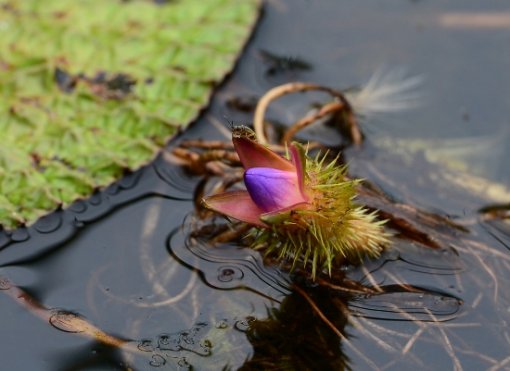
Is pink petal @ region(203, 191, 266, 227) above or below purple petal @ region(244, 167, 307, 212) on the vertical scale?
below

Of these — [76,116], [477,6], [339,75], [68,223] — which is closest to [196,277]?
[68,223]

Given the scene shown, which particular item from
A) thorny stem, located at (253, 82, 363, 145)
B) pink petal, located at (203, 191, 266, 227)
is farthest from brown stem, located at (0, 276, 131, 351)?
thorny stem, located at (253, 82, 363, 145)

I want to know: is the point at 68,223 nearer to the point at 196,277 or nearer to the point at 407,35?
the point at 196,277

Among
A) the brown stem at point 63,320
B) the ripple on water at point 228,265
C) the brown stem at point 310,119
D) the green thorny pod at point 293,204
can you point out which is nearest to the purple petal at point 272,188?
the green thorny pod at point 293,204

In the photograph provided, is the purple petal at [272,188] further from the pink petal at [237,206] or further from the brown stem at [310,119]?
the brown stem at [310,119]

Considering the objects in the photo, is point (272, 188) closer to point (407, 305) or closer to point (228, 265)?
point (228, 265)

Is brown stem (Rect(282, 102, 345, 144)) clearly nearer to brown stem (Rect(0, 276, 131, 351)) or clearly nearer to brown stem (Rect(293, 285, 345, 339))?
brown stem (Rect(293, 285, 345, 339))

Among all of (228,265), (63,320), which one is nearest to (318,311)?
(228,265)
